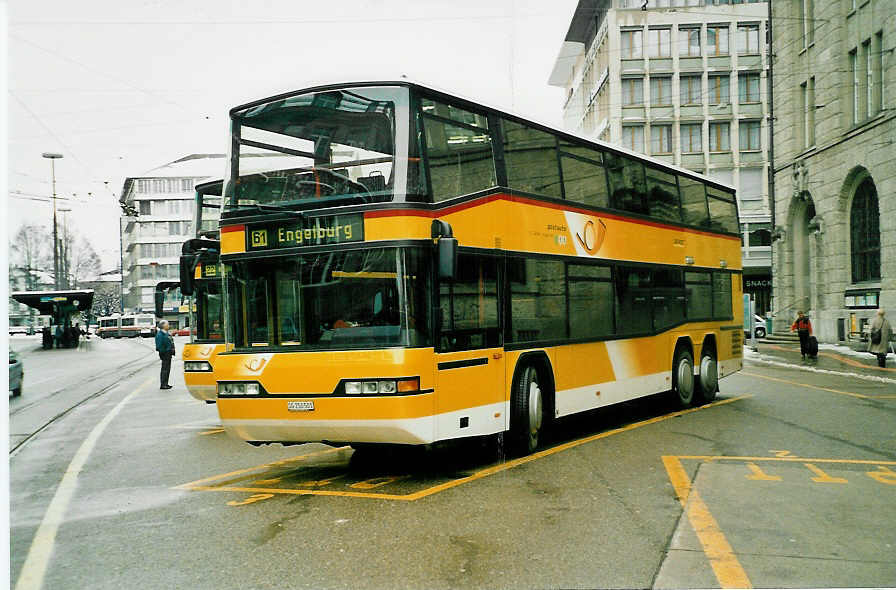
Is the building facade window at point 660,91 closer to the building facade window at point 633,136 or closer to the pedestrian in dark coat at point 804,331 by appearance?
the building facade window at point 633,136

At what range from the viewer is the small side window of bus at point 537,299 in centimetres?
981

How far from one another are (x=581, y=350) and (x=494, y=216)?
276 centimetres

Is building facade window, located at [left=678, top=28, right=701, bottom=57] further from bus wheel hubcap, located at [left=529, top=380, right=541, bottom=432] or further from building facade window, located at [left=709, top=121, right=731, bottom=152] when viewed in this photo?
bus wheel hubcap, located at [left=529, top=380, right=541, bottom=432]

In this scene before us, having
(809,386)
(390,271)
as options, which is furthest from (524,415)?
(809,386)

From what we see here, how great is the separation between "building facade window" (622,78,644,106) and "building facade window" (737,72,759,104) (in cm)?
579

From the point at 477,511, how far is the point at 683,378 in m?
8.28

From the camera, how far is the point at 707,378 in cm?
1541

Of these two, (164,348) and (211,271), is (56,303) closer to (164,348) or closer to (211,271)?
(211,271)

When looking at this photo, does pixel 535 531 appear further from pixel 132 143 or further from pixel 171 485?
pixel 132 143

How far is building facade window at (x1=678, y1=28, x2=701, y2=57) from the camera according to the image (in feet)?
169

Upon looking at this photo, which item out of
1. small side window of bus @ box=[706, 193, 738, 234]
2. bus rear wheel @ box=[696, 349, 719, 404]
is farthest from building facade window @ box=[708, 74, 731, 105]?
bus rear wheel @ box=[696, 349, 719, 404]

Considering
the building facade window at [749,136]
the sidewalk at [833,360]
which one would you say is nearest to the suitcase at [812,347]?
the sidewalk at [833,360]

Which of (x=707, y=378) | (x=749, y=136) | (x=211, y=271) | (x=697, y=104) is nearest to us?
(x=707, y=378)

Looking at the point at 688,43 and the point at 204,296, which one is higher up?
the point at 688,43
